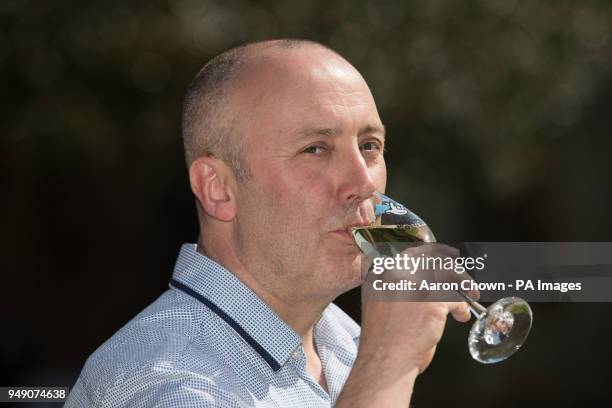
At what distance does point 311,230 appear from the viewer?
294 centimetres

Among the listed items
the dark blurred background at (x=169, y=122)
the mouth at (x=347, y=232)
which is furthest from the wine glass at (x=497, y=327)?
the dark blurred background at (x=169, y=122)

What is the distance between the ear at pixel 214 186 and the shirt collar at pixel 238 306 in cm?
17

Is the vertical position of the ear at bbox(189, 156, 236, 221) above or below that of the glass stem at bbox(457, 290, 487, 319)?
above

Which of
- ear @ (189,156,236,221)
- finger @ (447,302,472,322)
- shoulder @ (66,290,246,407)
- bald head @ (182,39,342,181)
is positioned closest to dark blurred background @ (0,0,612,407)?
bald head @ (182,39,342,181)

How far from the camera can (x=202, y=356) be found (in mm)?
2676

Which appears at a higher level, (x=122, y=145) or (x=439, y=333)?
(x=122, y=145)

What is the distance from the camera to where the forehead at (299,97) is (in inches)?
118

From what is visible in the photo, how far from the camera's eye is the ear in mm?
3150

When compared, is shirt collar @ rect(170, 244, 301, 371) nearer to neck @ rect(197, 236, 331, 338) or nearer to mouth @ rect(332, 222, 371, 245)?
neck @ rect(197, 236, 331, 338)

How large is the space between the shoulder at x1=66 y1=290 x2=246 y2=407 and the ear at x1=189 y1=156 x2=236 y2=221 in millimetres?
393

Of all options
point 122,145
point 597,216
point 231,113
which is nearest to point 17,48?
point 122,145

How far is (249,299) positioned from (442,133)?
4793 mm

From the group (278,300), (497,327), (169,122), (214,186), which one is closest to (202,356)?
(278,300)

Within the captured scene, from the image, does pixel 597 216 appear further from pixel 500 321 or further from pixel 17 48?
pixel 500 321
